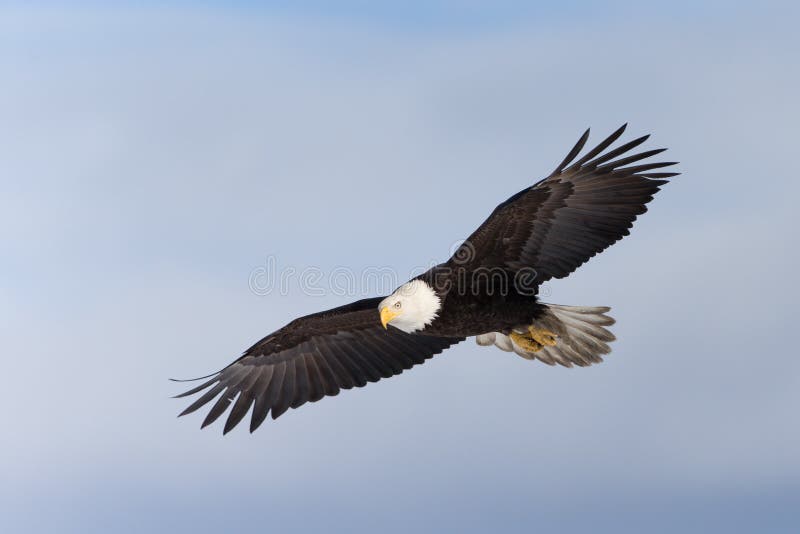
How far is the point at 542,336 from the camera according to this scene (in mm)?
11070

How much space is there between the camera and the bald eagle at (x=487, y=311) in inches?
392

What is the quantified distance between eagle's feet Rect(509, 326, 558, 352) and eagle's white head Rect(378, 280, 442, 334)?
128cm

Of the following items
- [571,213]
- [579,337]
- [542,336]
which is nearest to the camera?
[571,213]

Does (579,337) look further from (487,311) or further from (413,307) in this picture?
(413,307)

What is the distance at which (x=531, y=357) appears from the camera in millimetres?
11625

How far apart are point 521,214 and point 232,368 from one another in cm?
348

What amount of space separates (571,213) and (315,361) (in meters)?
3.13

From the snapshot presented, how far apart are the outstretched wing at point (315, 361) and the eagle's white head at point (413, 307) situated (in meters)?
1.03

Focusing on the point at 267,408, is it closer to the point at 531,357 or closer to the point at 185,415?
the point at 185,415

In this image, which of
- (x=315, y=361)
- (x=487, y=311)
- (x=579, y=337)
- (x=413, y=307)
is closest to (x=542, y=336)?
(x=579, y=337)

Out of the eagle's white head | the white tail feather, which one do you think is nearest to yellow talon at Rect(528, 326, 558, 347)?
the white tail feather

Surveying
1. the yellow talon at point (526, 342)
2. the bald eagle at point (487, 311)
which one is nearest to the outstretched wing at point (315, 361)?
the bald eagle at point (487, 311)

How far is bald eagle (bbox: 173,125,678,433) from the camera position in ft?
32.7

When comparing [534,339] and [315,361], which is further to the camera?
[315,361]
